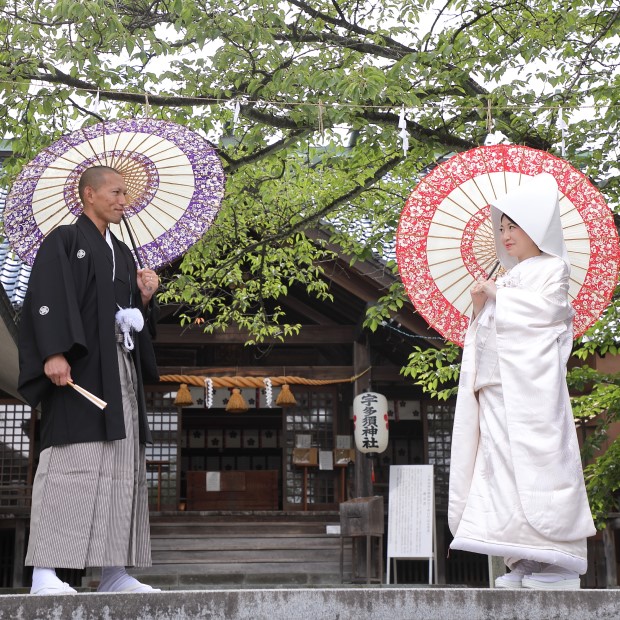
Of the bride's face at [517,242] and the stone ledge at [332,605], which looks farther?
the bride's face at [517,242]

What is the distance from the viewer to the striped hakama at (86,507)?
15.1 ft

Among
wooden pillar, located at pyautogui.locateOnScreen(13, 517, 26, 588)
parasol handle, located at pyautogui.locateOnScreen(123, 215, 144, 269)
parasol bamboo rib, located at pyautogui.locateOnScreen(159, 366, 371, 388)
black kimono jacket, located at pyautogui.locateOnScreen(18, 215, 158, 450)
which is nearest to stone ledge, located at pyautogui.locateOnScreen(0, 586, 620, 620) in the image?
black kimono jacket, located at pyautogui.locateOnScreen(18, 215, 158, 450)

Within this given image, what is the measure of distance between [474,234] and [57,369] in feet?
8.87

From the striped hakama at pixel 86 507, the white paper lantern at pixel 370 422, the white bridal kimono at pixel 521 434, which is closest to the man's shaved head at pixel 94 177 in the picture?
the striped hakama at pixel 86 507

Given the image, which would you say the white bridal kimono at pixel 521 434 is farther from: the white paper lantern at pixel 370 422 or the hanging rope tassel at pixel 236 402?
the hanging rope tassel at pixel 236 402

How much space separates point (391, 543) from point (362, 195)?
196 inches

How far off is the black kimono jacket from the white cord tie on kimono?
0.06 metres

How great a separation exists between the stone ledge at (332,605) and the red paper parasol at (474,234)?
216 cm

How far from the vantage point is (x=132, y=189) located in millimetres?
5953

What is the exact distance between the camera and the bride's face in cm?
527

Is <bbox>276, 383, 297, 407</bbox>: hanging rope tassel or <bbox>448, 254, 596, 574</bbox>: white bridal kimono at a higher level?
<bbox>276, 383, 297, 407</bbox>: hanging rope tassel

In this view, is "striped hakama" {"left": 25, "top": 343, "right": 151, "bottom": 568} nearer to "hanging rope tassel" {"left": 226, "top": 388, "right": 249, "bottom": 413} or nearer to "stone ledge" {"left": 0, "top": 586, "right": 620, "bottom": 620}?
"stone ledge" {"left": 0, "top": 586, "right": 620, "bottom": 620}

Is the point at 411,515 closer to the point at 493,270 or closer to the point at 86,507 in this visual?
the point at 493,270

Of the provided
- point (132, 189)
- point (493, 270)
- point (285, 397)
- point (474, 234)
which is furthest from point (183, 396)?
point (493, 270)
